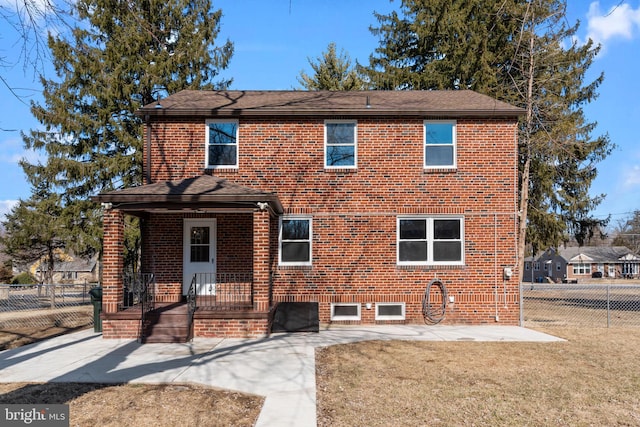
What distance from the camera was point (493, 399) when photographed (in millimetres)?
5895

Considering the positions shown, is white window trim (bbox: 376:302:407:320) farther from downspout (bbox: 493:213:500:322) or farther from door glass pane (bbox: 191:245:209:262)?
door glass pane (bbox: 191:245:209:262)

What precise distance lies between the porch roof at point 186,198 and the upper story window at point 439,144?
4.80 m

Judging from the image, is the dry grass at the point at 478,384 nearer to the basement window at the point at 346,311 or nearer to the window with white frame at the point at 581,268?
the basement window at the point at 346,311

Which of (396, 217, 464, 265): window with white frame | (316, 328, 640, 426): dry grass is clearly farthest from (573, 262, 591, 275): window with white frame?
(316, 328, 640, 426): dry grass

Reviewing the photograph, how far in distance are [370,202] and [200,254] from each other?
4867 mm

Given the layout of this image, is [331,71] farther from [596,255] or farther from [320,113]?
[596,255]

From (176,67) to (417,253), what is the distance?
48.2 feet

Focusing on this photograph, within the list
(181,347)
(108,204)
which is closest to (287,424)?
(181,347)

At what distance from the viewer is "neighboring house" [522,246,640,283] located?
62750 mm

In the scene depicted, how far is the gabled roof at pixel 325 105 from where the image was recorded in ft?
40.1

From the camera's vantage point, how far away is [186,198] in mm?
9727

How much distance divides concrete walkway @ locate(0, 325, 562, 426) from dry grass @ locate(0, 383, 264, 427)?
25 centimetres

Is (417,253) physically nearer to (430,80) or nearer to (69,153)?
(430,80)

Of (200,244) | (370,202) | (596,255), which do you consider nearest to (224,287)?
(200,244)
